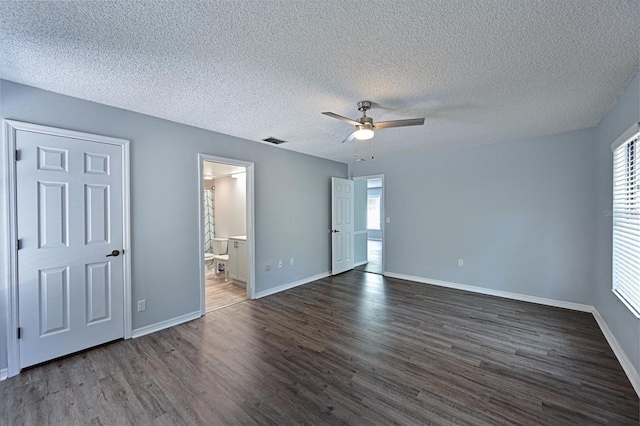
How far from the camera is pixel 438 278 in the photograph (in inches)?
194

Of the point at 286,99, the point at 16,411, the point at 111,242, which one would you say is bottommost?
the point at 16,411

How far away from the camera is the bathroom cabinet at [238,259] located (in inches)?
188

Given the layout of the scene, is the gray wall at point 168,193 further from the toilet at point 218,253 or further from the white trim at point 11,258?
the toilet at point 218,253

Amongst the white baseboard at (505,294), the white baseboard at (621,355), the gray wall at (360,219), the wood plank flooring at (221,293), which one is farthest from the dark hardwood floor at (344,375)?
the gray wall at (360,219)

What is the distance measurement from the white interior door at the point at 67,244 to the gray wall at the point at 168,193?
0.14 metres

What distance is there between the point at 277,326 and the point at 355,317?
103cm

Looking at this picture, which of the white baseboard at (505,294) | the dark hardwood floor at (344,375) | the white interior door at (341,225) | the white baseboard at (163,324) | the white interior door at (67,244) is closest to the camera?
the dark hardwood floor at (344,375)

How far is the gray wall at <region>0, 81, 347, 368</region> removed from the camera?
2.50 metres

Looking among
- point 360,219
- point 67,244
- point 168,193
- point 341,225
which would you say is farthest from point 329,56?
point 360,219

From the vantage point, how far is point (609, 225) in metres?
2.96

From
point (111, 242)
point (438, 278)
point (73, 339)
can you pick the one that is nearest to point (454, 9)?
point (111, 242)

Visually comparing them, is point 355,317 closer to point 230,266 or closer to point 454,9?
point 230,266

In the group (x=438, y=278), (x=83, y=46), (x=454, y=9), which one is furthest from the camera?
(x=438, y=278)

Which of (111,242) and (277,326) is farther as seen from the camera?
(277,326)
